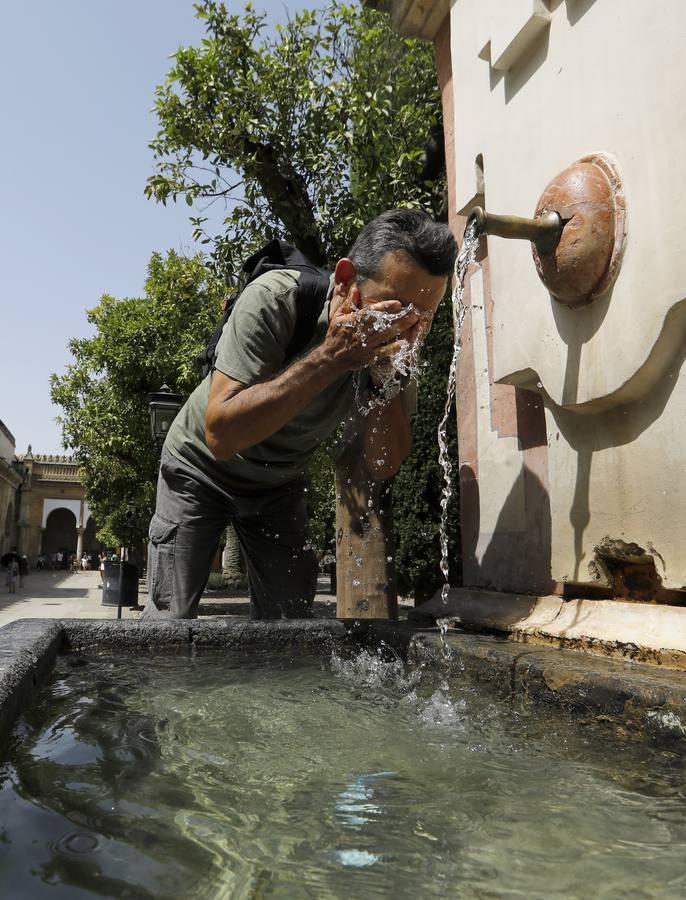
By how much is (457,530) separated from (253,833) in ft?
17.1

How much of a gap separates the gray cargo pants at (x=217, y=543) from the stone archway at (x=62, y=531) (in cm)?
4961

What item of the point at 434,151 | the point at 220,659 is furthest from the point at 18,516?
the point at 220,659

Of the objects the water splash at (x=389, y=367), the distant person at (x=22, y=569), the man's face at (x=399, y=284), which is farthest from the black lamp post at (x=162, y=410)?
the distant person at (x=22, y=569)

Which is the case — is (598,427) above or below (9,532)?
below

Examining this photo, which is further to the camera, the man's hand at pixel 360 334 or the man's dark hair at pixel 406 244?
the man's dark hair at pixel 406 244

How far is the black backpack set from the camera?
2.51m

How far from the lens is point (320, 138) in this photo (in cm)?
688

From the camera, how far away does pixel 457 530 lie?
6.15 m

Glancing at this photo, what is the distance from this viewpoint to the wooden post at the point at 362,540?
4875mm

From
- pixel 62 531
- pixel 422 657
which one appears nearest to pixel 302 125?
pixel 422 657

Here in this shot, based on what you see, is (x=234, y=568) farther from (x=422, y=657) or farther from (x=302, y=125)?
(x=422, y=657)

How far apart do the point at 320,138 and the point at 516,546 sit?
497 cm

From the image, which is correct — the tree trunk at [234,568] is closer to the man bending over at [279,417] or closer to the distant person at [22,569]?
the distant person at [22,569]

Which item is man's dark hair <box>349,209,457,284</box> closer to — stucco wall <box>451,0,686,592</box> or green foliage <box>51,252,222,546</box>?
stucco wall <box>451,0,686,592</box>
